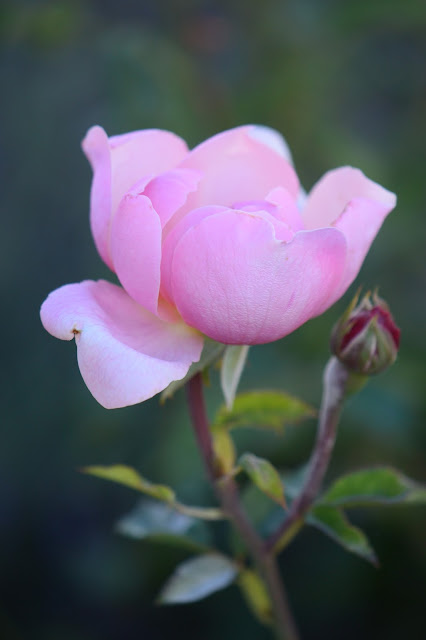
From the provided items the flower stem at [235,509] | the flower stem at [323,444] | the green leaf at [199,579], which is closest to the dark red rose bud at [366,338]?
the flower stem at [323,444]

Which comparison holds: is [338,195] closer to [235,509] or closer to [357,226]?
[357,226]

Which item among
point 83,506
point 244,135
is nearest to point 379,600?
point 83,506

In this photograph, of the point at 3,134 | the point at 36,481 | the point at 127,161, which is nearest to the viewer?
the point at 127,161

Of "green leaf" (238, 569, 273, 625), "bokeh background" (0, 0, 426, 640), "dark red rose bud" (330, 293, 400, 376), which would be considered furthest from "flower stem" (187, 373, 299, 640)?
"bokeh background" (0, 0, 426, 640)

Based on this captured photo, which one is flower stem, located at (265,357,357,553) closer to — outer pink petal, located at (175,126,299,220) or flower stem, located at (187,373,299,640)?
flower stem, located at (187,373,299,640)

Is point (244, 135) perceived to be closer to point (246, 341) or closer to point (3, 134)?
point (246, 341)

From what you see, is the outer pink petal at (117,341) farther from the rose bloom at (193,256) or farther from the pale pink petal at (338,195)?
the pale pink petal at (338,195)
